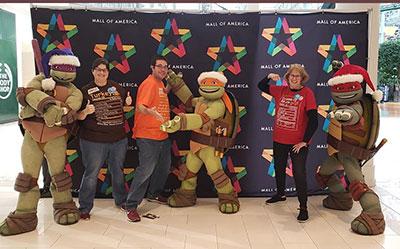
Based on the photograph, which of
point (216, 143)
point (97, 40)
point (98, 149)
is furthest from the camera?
point (97, 40)

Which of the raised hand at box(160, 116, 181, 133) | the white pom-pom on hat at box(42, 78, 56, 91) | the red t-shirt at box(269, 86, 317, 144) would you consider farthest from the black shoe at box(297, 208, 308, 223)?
the white pom-pom on hat at box(42, 78, 56, 91)

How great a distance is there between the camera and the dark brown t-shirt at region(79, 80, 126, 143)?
3.76 metres

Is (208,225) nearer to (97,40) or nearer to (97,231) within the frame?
(97,231)

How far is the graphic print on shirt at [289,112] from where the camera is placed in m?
3.85

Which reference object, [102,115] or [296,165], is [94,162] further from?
[296,165]

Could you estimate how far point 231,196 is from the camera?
4.14 m

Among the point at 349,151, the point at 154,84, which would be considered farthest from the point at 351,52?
the point at 154,84

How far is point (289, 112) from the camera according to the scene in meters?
3.88

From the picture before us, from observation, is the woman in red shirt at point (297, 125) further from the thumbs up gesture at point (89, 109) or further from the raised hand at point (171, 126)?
the thumbs up gesture at point (89, 109)

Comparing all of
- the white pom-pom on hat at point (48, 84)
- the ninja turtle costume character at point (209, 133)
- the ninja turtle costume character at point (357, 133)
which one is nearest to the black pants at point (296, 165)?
the ninja turtle costume character at point (357, 133)

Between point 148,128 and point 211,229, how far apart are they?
1.09 metres

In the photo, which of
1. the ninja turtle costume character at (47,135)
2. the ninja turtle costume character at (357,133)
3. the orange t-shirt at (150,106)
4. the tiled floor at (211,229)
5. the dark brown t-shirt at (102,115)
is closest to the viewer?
the tiled floor at (211,229)

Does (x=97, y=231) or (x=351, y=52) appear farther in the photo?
(x=351, y=52)

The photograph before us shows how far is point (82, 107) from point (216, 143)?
130 centimetres
